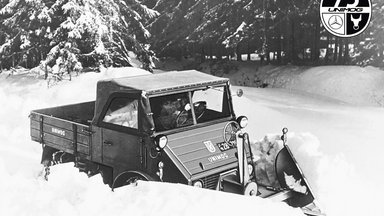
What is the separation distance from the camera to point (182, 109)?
684cm

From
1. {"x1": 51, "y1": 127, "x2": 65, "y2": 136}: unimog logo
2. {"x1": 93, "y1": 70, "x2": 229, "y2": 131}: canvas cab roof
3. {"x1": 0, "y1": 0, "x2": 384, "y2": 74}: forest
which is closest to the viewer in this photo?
{"x1": 93, "y1": 70, "x2": 229, "y2": 131}: canvas cab roof

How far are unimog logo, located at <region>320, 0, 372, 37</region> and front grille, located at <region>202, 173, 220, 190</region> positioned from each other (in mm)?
3268

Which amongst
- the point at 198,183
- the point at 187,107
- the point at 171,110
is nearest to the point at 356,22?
the point at 187,107

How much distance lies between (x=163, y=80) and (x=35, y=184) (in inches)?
106

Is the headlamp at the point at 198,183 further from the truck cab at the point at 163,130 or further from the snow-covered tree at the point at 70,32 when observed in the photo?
the snow-covered tree at the point at 70,32

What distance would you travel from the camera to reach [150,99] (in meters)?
6.61

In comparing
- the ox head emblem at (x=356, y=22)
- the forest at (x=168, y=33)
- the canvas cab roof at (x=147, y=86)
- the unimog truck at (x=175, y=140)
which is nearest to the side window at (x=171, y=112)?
the unimog truck at (x=175, y=140)

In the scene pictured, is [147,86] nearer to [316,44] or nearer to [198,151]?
[198,151]

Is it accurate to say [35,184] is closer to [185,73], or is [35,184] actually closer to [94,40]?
[185,73]

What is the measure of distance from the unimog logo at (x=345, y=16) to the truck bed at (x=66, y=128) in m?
4.16

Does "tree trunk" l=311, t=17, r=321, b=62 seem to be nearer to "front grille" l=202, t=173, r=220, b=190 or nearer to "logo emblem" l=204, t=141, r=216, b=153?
"logo emblem" l=204, t=141, r=216, b=153

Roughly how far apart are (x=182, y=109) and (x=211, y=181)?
1077mm

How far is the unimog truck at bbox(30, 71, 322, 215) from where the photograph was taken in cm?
634

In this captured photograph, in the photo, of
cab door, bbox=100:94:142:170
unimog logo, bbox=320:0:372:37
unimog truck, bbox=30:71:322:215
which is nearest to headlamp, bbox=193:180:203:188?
unimog truck, bbox=30:71:322:215
